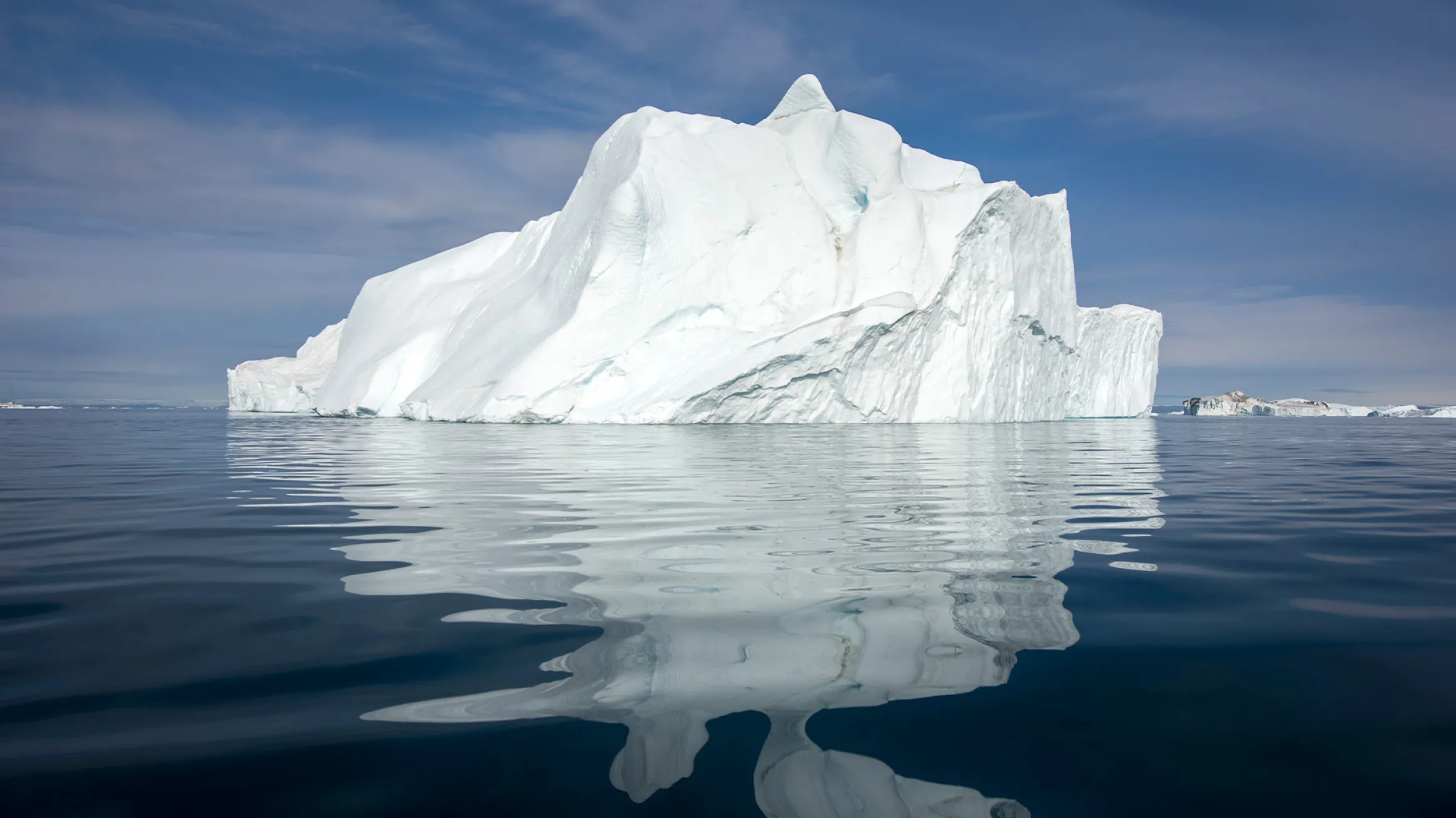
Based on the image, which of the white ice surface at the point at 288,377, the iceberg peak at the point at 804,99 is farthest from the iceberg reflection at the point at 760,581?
→ the white ice surface at the point at 288,377

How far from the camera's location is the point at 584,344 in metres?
24.3

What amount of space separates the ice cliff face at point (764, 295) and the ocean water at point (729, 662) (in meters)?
17.9

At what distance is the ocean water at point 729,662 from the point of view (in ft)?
5.20

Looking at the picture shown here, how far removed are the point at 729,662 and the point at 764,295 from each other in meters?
23.3

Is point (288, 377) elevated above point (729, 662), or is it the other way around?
point (288, 377)

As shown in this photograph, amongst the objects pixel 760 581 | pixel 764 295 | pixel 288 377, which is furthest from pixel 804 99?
pixel 288 377

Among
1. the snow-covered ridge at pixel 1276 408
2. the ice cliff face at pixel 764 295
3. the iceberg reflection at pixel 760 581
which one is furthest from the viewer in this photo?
the snow-covered ridge at pixel 1276 408

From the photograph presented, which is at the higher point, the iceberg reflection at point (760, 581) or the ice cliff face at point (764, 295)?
the ice cliff face at point (764, 295)

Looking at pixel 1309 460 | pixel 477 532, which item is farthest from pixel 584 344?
pixel 477 532

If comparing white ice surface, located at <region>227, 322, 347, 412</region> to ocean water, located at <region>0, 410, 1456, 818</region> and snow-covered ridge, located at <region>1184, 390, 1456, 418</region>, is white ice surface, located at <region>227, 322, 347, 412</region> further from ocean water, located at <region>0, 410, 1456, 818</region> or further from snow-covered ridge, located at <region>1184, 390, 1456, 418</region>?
snow-covered ridge, located at <region>1184, 390, 1456, 418</region>

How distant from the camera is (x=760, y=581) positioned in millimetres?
3373

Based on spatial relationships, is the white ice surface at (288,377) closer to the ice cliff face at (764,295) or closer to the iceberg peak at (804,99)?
the ice cliff face at (764,295)

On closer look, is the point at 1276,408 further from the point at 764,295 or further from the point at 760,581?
the point at 760,581

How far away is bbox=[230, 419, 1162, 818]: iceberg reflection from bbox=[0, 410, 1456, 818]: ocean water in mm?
17
